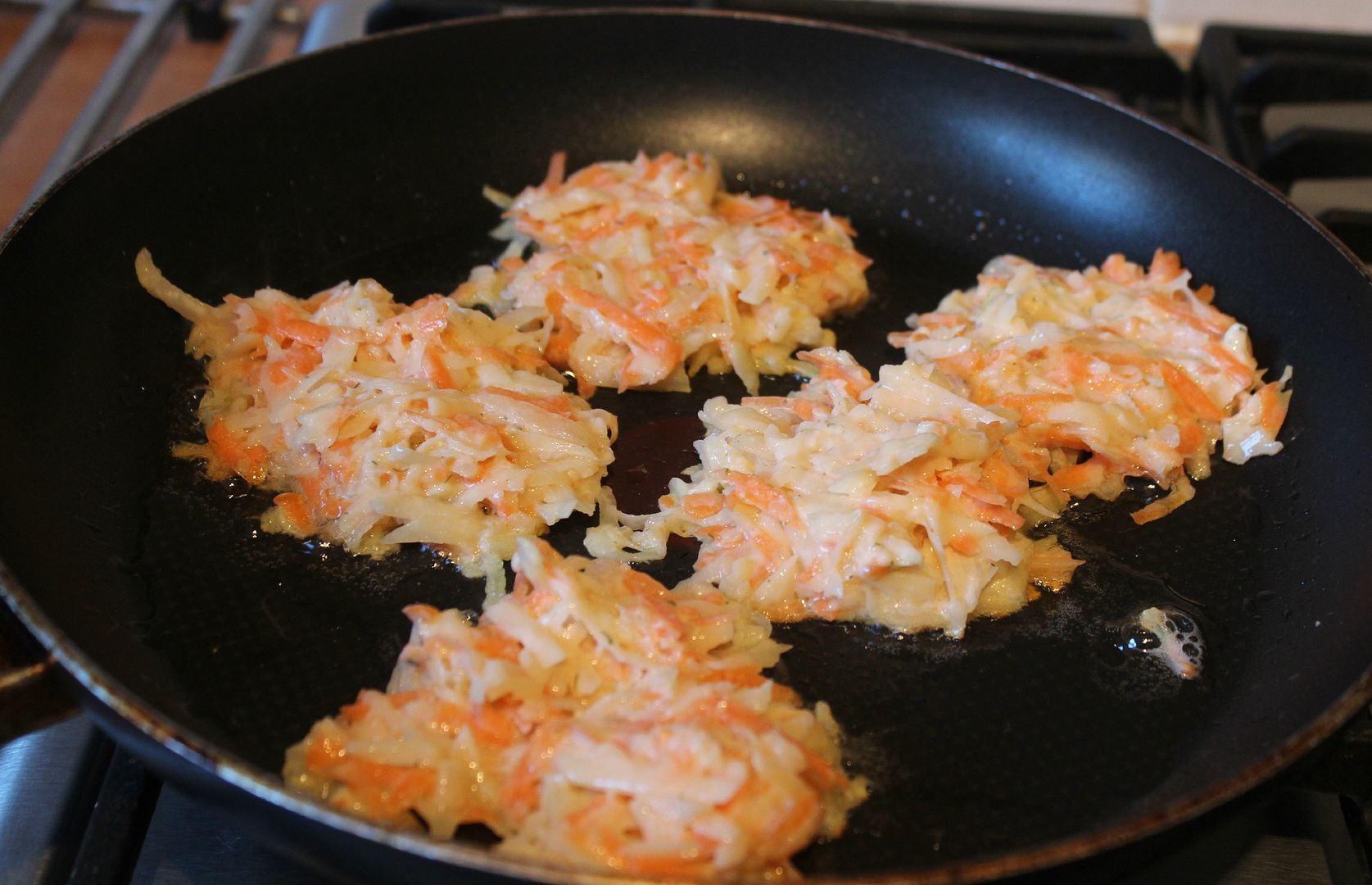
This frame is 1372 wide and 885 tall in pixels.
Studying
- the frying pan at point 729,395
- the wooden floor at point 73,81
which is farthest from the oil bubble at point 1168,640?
the wooden floor at point 73,81

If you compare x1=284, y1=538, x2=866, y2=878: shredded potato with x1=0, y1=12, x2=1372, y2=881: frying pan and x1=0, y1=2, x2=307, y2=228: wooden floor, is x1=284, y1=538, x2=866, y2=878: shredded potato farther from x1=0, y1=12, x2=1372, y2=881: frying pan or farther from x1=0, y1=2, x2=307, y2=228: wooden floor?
x1=0, y1=2, x2=307, y2=228: wooden floor

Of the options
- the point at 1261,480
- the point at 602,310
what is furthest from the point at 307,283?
the point at 1261,480

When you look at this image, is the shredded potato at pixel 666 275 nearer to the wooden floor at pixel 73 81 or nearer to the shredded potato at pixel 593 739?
the shredded potato at pixel 593 739

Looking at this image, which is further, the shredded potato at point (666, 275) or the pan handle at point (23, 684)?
the shredded potato at point (666, 275)

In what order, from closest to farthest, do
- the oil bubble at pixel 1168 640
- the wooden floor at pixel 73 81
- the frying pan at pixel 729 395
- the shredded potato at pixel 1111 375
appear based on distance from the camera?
the frying pan at pixel 729 395, the oil bubble at pixel 1168 640, the shredded potato at pixel 1111 375, the wooden floor at pixel 73 81

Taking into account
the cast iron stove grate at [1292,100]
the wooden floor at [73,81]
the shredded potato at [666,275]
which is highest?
the cast iron stove grate at [1292,100]
